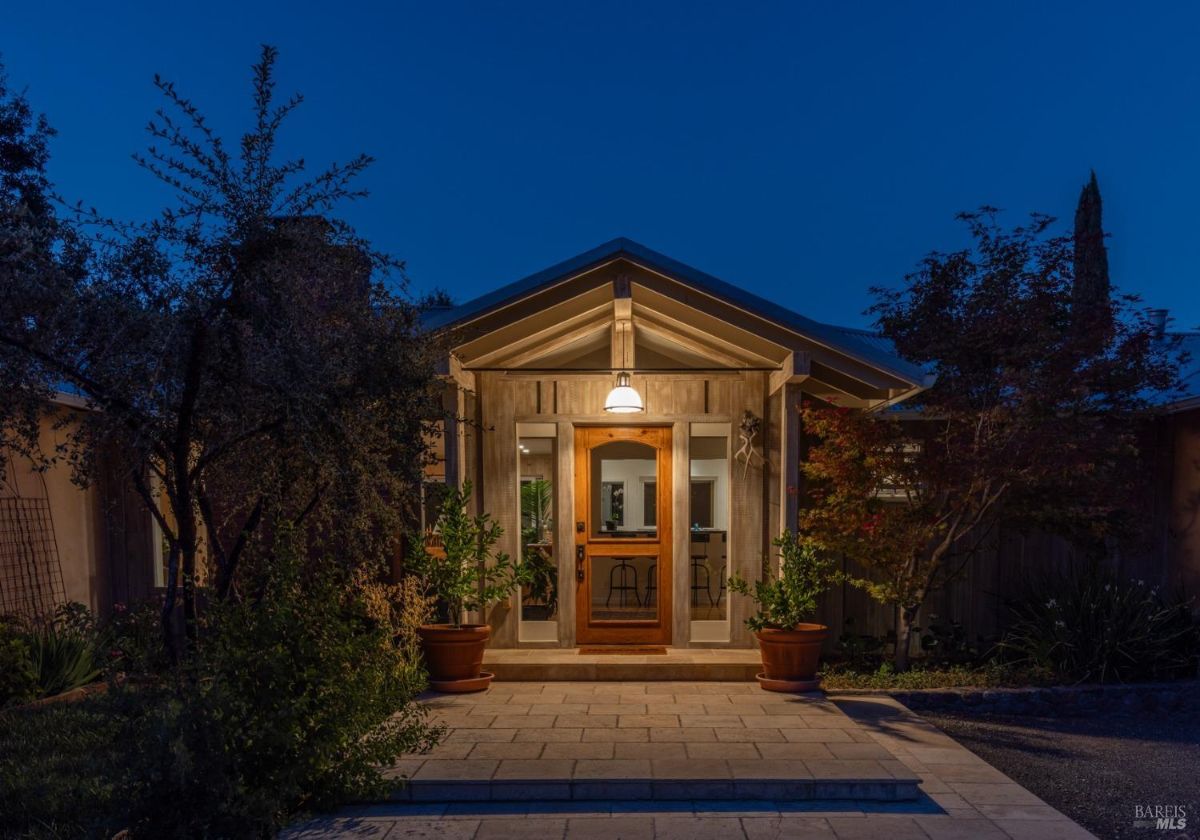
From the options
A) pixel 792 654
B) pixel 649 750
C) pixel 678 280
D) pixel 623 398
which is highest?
pixel 678 280

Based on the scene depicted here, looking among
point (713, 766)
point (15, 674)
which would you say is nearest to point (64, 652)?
point (15, 674)

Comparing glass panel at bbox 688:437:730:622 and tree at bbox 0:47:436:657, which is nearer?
tree at bbox 0:47:436:657

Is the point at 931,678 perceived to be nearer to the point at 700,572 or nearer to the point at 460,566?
the point at 700,572

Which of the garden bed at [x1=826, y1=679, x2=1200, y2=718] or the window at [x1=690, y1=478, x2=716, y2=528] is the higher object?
the window at [x1=690, y1=478, x2=716, y2=528]

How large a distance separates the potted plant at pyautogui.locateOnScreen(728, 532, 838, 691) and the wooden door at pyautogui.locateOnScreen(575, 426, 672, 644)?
1141 millimetres

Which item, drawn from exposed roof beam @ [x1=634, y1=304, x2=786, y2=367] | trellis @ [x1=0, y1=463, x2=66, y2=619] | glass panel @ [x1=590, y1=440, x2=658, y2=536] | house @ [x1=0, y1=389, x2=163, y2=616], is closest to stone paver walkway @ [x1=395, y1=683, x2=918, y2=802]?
glass panel @ [x1=590, y1=440, x2=658, y2=536]

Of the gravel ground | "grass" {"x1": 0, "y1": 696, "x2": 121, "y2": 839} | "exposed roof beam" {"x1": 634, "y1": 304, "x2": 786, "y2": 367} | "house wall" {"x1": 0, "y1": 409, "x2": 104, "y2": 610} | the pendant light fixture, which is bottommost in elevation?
the gravel ground

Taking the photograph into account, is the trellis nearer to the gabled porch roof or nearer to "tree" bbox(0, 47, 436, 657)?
"tree" bbox(0, 47, 436, 657)

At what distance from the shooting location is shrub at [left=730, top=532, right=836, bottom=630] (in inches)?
254

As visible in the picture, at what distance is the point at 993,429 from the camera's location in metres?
6.59

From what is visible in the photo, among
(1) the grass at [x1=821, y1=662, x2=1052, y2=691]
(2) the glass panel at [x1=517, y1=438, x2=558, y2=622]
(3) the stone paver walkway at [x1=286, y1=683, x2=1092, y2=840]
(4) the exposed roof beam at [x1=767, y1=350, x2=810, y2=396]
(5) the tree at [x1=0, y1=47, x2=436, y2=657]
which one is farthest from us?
(2) the glass panel at [x1=517, y1=438, x2=558, y2=622]

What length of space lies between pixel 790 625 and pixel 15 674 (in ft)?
19.8

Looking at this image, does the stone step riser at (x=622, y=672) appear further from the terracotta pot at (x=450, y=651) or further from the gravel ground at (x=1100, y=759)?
the gravel ground at (x=1100, y=759)

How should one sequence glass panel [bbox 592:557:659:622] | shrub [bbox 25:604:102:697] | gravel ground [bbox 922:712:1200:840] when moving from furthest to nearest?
glass panel [bbox 592:557:659:622]
shrub [bbox 25:604:102:697]
gravel ground [bbox 922:712:1200:840]
